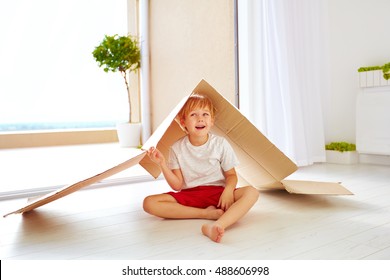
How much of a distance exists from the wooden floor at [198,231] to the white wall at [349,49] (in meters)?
1.49

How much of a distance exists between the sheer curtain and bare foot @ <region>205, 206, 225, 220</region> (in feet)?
4.53

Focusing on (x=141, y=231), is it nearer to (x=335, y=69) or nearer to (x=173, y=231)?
(x=173, y=231)

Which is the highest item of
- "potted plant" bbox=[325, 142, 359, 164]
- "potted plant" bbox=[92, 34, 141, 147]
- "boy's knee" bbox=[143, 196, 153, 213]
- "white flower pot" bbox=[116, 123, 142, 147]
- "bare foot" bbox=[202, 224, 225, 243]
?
"potted plant" bbox=[92, 34, 141, 147]

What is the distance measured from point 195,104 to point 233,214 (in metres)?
0.48

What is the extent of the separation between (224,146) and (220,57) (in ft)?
6.76

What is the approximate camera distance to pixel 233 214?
1416 millimetres

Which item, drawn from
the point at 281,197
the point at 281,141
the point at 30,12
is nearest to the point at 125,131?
the point at 281,141

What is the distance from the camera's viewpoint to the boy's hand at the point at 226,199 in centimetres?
152

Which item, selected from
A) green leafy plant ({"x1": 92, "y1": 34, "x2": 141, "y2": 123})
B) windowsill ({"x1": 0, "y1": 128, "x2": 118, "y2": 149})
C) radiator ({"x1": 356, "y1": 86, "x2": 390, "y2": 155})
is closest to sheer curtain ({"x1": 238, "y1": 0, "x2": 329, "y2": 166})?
radiator ({"x1": 356, "y1": 86, "x2": 390, "y2": 155})

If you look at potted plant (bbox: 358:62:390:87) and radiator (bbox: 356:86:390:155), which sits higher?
potted plant (bbox: 358:62:390:87)

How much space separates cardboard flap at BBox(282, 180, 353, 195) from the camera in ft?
5.82

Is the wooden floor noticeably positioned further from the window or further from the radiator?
the window

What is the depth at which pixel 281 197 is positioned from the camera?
1955mm

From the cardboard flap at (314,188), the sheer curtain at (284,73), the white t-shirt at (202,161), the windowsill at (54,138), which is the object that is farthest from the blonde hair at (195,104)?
the windowsill at (54,138)
